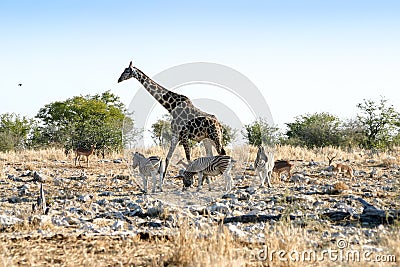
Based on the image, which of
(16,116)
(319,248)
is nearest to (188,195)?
(319,248)

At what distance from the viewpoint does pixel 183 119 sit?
10758mm

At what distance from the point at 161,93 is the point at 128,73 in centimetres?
84

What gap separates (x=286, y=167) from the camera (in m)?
10.5

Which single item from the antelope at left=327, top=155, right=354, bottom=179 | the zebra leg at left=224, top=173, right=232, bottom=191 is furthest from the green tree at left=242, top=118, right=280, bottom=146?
the zebra leg at left=224, top=173, right=232, bottom=191

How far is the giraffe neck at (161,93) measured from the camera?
11.2 metres

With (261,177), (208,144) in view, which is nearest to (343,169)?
(261,177)

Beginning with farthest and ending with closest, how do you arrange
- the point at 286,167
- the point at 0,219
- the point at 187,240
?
the point at 286,167 < the point at 0,219 < the point at 187,240

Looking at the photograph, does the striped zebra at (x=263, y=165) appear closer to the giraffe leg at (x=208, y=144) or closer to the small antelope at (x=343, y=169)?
the giraffe leg at (x=208, y=144)

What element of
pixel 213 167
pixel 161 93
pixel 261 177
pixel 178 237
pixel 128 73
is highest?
pixel 128 73

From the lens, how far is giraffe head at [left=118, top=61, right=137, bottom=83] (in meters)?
11.2

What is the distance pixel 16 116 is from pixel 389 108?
3075 cm

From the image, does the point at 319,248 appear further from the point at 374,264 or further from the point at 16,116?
the point at 16,116

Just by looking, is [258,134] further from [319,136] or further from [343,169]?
[343,169]

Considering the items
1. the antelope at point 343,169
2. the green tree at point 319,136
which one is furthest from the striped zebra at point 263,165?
the green tree at point 319,136
